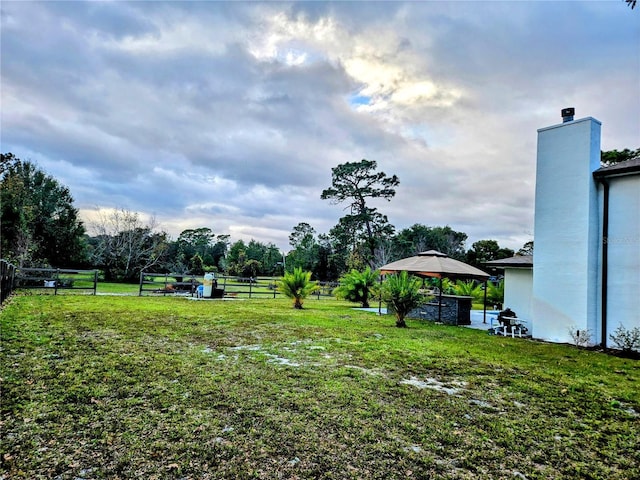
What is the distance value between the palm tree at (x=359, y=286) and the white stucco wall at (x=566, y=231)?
740 cm

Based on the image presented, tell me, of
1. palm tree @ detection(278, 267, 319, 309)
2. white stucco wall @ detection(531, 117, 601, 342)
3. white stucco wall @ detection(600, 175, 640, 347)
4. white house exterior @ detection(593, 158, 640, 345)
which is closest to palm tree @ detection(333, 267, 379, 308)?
palm tree @ detection(278, 267, 319, 309)

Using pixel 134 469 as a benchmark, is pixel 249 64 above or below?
above

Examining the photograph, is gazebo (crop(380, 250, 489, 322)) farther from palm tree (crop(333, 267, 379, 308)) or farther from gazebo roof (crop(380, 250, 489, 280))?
palm tree (crop(333, 267, 379, 308))

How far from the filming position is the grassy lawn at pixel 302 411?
7.46 ft

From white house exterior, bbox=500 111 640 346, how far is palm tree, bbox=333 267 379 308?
7.40m

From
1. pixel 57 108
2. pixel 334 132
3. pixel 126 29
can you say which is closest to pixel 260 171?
pixel 334 132

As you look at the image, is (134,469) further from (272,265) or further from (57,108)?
(272,265)

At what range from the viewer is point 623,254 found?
23.4 ft

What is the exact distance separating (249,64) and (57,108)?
610 cm

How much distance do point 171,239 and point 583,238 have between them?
1284 inches

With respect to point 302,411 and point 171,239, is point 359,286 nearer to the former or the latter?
point 302,411

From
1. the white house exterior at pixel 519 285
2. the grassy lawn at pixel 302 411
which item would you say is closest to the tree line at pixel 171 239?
the white house exterior at pixel 519 285

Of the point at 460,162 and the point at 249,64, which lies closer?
the point at 249,64

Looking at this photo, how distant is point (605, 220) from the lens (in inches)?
293
